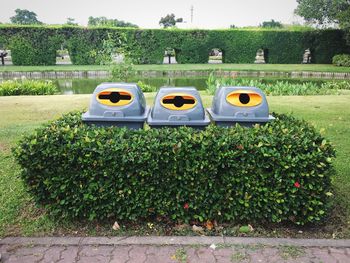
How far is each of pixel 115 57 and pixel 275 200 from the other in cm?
1193

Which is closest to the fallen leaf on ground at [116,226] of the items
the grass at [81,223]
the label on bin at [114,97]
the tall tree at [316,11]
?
the grass at [81,223]

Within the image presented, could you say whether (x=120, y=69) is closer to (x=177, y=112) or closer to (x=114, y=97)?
(x=114, y=97)

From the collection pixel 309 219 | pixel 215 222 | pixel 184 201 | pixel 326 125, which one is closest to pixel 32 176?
pixel 184 201

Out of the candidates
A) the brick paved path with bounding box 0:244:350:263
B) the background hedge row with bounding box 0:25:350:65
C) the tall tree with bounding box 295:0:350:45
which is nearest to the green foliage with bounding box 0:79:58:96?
the brick paved path with bounding box 0:244:350:263

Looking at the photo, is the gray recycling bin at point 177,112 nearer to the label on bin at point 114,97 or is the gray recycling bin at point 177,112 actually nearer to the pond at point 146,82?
the label on bin at point 114,97

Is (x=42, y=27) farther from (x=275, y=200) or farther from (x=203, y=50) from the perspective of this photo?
(x=275, y=200)

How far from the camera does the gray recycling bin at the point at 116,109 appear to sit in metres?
4.03

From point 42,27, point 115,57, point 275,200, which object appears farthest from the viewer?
point 42,27

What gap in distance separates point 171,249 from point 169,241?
12cm

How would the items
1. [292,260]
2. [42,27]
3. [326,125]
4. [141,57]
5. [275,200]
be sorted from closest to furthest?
1. [292,260]
2. [275,200]
3. [326,125]
4. [42,27]
5. [141,57]

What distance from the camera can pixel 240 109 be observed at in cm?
408

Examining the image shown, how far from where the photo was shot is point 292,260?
316cm

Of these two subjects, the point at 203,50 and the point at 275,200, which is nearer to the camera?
the point at 275,200

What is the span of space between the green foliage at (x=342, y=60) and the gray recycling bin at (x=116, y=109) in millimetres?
27735
